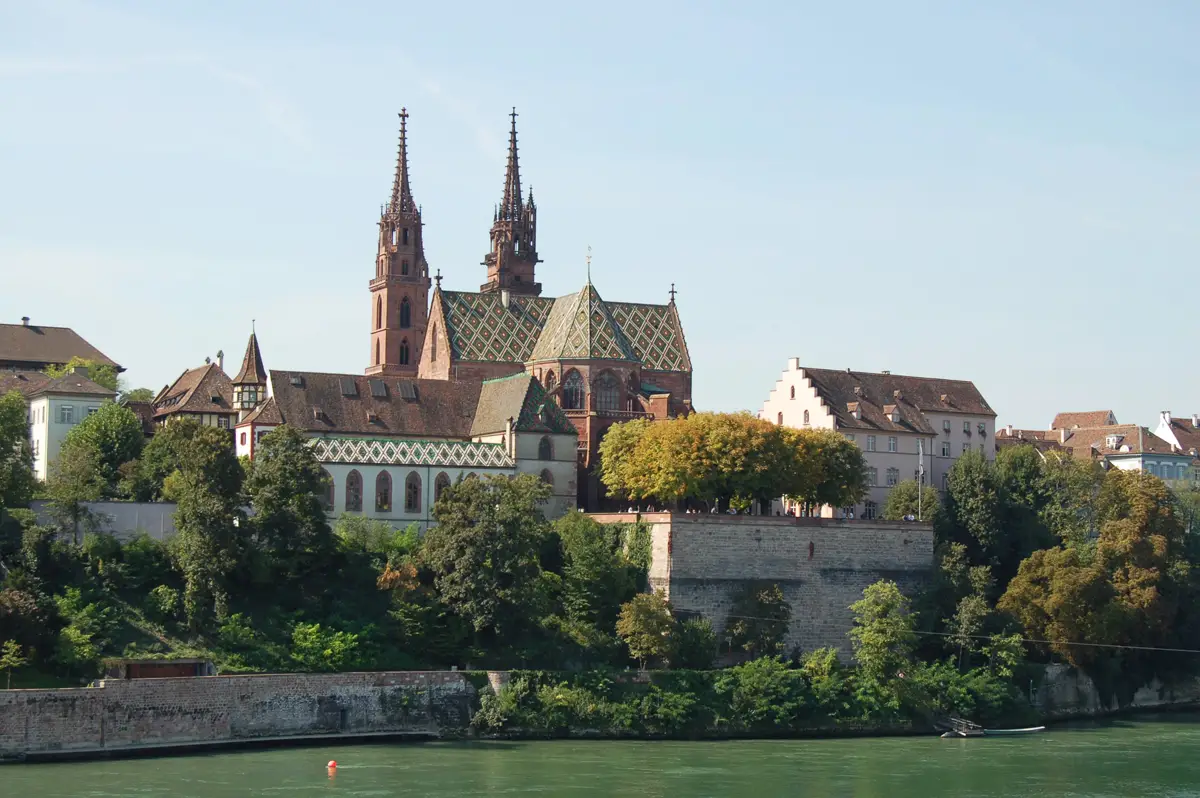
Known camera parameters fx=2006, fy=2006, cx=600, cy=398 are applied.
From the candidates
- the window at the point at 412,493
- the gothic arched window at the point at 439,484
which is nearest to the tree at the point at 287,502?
the window at the point at 412,493

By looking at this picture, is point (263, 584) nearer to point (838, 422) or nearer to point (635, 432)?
point (635, 432)

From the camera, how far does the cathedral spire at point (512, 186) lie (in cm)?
13038

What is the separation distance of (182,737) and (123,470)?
21.0 m

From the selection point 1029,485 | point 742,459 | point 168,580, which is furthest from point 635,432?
point 168,580

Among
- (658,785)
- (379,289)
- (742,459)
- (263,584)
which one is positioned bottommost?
(658,785)

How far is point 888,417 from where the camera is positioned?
99.6 metres

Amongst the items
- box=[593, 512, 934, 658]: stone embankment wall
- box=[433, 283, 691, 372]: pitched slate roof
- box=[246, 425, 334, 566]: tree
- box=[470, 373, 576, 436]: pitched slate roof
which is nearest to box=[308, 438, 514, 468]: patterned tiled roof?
box=[470, 373, 576, 436]: pitched slate roof

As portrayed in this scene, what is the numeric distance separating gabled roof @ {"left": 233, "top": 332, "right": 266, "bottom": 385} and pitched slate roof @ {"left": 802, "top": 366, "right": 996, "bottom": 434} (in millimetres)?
26902

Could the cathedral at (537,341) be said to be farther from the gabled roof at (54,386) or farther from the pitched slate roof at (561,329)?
the gabled roof at (54,386)

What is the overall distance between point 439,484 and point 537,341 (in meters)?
19.5

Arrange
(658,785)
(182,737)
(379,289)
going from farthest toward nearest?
1. (379,289)
2. (182,737)
3. (658,785)

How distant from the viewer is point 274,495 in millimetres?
74250

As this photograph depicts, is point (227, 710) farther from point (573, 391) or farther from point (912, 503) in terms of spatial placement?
point (912, 503)

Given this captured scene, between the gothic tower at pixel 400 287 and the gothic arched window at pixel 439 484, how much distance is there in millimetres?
30896
